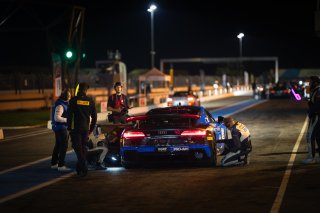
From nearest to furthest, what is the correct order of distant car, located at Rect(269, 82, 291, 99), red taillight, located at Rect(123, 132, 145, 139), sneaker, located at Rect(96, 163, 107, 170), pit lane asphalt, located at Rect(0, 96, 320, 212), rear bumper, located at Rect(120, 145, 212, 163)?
pit lane asphalt, located at Rect(0, 96, 320, 212) → rear bumper, located at Rect(120, 145, 212, 163) → red taillight, located at Rect(123, 132, 145, 139) → sneaker, located at Rect(96, 163, 107, 170) → distant car, located at Rect(269, 82, 291, 99)

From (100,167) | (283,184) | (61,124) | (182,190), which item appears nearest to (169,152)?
(100,167)

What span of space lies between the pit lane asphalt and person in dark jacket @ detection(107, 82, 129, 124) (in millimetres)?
4737

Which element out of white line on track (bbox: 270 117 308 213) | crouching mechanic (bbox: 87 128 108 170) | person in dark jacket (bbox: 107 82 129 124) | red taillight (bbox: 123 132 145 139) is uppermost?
person in dark jacket (bbox: 107 82 129 124)

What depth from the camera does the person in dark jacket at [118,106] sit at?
17656mm

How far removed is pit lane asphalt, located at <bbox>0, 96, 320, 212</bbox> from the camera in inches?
348

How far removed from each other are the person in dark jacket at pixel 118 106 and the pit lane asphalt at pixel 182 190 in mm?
4737

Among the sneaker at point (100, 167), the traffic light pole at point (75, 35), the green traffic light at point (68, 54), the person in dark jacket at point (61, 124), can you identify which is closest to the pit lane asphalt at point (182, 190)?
the sneaker at point (100, 167)

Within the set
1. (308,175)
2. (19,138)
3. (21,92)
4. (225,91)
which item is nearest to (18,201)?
(308,175)

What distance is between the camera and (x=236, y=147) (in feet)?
43.2

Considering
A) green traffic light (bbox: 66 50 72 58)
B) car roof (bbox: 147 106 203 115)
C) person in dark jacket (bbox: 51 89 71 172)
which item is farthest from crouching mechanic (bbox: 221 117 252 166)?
green traffic light (bbox: 66 50 72 58)

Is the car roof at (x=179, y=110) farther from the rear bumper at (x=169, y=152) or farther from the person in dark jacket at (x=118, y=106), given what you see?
the person in dark jacket at (x=118, y=106)

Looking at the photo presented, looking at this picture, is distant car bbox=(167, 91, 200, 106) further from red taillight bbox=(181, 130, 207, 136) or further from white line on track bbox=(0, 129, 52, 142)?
red taillight bbox=(181, 130, 207, 136)

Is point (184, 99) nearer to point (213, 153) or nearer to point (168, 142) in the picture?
point (213, 153)

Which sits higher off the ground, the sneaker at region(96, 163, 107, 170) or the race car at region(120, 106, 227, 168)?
the race car at region(120, 106, 227, 168)
